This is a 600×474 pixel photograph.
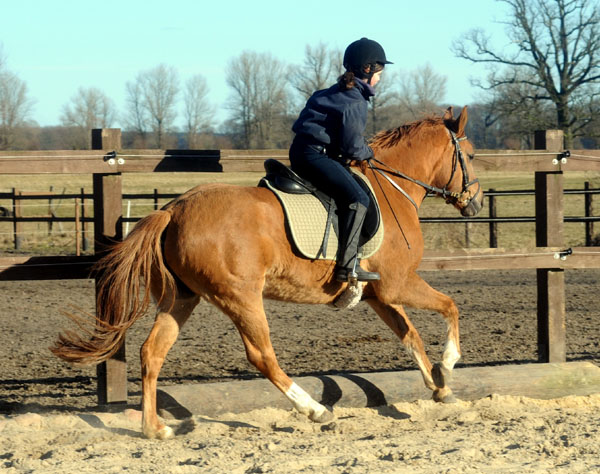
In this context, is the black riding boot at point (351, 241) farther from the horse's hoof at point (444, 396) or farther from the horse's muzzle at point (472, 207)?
the horse's muzzle at point (472, 207)

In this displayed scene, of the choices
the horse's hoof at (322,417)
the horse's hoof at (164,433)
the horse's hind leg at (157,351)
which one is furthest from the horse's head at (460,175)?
the horse's hoof at (164,433)

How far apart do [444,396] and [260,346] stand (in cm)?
142

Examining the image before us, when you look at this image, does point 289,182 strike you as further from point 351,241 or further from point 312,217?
point 351,241

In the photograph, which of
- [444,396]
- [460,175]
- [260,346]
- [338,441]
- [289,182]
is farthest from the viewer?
[460,175]

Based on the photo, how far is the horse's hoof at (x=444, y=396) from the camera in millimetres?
5145

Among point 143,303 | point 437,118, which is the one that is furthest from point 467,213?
point 143,303

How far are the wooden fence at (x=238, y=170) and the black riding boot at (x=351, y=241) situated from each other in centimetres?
110

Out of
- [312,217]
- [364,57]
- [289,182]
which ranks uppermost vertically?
[364,57]

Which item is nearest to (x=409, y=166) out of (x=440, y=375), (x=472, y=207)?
(x=472, y=207)

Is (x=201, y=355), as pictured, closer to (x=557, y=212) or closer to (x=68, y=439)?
(x=68, y=439)

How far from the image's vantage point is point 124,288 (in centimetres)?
451

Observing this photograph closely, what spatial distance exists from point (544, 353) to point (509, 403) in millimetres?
1267

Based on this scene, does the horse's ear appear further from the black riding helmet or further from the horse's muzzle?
the black riding helmet

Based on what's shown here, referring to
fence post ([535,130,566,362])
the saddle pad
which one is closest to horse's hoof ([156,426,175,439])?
→ the saddle pad
